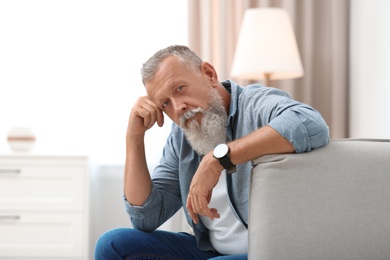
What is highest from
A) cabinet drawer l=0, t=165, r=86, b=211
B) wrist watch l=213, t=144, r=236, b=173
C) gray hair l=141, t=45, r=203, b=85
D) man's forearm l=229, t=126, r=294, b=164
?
gray hair l=141, t=45, r=203, b=85

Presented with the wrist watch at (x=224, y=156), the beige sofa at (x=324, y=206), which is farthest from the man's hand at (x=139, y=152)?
the beige sofa at (x=324, y=206)

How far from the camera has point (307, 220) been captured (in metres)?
1.42

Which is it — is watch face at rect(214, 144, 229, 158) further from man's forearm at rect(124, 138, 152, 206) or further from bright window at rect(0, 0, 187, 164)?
bright window at rect(0, 0, 187, 164)

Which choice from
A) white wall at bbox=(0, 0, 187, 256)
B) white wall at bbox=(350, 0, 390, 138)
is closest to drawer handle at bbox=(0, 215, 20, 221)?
white wall at bbox=(0, 0, 187, 256)

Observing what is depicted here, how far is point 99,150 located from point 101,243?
2.03 m

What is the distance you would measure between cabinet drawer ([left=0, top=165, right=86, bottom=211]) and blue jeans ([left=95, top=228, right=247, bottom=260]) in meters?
1.43

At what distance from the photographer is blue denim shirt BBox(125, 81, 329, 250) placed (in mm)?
1504

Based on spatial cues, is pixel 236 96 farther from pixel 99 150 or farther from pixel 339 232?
pixel 99 150

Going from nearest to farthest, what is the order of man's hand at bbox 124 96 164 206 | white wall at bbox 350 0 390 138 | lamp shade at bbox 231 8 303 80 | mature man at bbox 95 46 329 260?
mature man at bbox 95 46 329 260 → man's hand at bbox 124 96 164 206 → white wall at bbox 350 0 390 138 → lamp shade at bbox 231 8 303 80

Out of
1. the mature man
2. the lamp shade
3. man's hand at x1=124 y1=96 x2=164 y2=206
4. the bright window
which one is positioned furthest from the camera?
the bright window

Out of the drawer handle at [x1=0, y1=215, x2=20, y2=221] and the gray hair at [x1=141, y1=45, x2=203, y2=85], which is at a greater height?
the gray hair at [x1=141, y1=45, x2=203, y2=85]

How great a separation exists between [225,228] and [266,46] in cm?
166

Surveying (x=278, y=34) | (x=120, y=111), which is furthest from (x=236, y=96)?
(x=120, y=111)

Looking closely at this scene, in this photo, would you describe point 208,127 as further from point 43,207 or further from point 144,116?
point 43,207
